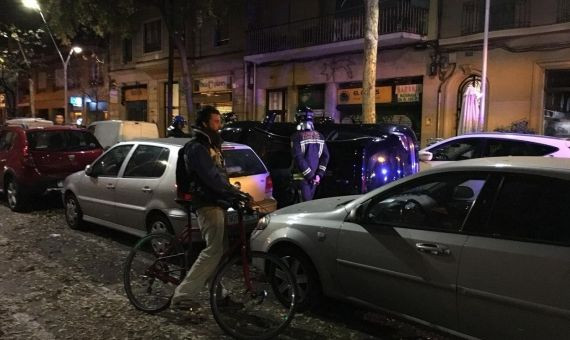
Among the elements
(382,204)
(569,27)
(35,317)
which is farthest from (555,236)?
(569,27)

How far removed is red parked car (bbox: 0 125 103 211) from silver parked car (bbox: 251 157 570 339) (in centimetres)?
658

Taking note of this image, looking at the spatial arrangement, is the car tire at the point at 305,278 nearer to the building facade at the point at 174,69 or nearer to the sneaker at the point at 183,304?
the sneaker at the point at 183,304

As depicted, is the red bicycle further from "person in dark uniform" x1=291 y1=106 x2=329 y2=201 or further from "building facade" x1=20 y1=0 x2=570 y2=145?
"building facade" x1=20 y1=0 x2=570 y2=145

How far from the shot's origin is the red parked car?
964 centimetres

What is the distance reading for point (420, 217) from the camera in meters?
4.03

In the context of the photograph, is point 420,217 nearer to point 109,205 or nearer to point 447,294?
point 447,294

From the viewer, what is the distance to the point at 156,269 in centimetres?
483

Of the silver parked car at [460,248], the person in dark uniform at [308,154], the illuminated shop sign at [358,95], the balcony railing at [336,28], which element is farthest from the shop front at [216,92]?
the silver parked car at [460,248]

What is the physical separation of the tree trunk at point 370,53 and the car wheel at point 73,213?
6301mm

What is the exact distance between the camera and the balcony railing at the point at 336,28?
54.2ft

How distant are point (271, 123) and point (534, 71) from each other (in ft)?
30.2

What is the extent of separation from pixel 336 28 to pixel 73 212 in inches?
498

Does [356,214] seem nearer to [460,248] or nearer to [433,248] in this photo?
[433,248]

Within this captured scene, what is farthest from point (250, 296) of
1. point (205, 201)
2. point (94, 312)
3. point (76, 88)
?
point (76, 88)
